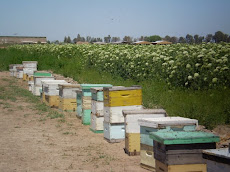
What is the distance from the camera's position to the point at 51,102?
13.6 metres

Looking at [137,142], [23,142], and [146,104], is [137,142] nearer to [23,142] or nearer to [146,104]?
[23,142]

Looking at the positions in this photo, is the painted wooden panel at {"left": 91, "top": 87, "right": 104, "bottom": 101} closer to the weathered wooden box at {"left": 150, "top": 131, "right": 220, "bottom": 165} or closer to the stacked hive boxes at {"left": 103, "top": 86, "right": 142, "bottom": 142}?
the stacked hive boxes at {"left": 103, "top": 86, "right": 142, "bottom": 142}

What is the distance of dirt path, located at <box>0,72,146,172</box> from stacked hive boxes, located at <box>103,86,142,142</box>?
0.86 ft

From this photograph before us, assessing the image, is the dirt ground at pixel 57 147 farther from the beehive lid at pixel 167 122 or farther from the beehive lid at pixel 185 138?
the beehive lid at pixel 185 138

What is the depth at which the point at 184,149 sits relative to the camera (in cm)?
511

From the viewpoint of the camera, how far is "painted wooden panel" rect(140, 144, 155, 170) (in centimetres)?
607

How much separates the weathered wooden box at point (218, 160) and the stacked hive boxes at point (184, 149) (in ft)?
2.94

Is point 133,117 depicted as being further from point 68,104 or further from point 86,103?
point 68,104

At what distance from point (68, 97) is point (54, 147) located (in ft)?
15.0

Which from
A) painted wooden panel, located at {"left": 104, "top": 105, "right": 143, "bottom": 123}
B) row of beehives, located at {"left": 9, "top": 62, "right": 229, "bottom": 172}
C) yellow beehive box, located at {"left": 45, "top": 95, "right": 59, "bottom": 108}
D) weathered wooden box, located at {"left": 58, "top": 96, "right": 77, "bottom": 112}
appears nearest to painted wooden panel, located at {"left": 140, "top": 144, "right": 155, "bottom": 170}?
row of beehives, located at {"left": 9, "top": 62, "right": 229, "bottom": 172}

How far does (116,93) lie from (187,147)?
3210mm

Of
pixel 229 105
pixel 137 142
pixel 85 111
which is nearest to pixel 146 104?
pixel 85 111

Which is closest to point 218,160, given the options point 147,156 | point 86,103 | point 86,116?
point 147,156

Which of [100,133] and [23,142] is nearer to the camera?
[23,142]
